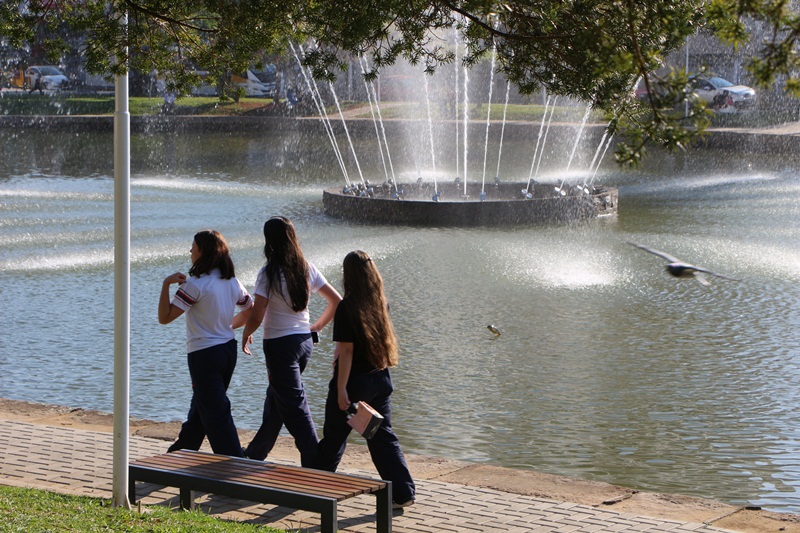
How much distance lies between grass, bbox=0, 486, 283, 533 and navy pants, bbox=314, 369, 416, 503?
78cm

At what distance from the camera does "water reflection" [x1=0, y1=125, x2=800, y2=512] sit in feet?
27.9

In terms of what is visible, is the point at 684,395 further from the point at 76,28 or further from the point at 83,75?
the point at 83,75

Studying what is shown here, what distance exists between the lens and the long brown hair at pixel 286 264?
21.7 ft

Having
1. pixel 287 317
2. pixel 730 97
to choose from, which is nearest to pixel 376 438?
pixel 287 317

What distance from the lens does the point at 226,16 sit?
7.27 m

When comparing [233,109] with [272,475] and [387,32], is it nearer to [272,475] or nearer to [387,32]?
[387,32]

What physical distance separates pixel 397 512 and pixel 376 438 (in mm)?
411

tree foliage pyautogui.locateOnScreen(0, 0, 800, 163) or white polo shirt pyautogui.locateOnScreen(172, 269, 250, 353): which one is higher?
tree foliage pyautogui.locateOnScreen(0, 0, 800, 163)

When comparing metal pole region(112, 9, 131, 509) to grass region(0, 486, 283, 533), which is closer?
grass region(0, 486, 283, 533)

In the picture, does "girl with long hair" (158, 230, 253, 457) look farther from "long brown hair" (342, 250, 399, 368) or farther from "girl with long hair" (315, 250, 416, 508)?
"long brown hair" (342, 250, 399, 368)

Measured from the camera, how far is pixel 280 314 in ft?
22.0

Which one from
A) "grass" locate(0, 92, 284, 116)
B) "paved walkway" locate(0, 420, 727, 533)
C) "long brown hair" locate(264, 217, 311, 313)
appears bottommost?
"paved walkway" locate(0, 420, 727, 533)

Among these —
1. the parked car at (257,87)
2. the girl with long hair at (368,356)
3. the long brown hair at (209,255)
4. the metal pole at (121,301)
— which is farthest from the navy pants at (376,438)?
the parked car at (257,87)

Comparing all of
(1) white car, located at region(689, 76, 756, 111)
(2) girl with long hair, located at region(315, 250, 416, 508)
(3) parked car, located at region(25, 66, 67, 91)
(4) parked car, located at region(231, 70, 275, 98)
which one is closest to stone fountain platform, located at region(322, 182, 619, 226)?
(2) girl with long hair, located at region(315, 250, 416, 508)
